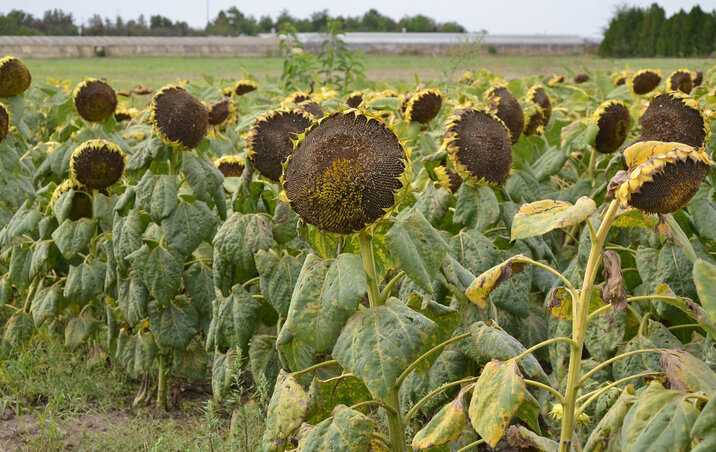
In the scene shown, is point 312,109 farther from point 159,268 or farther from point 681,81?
point 681,81

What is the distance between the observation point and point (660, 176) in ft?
4.89

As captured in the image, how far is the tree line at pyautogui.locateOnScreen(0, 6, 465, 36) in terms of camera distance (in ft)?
167

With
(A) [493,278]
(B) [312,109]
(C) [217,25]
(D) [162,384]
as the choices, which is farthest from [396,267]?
(C) [217,25]

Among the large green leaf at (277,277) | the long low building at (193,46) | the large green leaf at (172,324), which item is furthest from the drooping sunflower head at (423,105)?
the long low building at (193,46)

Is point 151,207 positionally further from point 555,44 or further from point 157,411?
point 555,44

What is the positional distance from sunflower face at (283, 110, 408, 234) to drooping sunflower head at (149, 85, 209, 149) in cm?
128

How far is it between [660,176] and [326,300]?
2.42 feet

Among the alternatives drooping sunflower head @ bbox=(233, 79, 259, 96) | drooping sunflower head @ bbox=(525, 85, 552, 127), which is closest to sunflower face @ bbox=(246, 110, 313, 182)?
drooping sunflower head @ bbox=(525, 85, 552, 127)

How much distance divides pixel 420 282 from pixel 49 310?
7.60 feet

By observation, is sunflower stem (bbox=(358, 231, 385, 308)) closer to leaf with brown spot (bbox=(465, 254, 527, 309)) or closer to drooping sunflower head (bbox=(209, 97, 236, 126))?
leaf with brown spot (bbox=(465, 254, 527, 309))

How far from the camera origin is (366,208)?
1820 mm

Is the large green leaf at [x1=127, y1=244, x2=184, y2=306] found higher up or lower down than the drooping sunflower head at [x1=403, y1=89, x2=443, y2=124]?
lower down

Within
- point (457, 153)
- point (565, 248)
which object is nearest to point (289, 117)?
point (457, 153)

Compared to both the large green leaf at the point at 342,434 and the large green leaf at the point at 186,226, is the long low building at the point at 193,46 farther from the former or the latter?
the large green leaf at the point at 342,434
